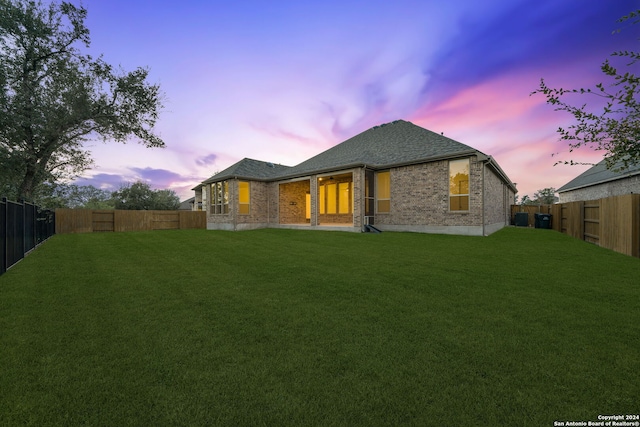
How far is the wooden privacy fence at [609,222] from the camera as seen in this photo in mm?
7707

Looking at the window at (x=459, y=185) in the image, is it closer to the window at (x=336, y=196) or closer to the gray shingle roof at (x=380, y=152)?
the gray shingle roof at (x=380, y=152)

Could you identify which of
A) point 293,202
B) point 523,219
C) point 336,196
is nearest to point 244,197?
point 293,202

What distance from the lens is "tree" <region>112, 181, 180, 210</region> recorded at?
35.1 metres

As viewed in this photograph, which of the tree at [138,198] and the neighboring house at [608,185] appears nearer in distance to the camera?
the neighboring house at [608,185]

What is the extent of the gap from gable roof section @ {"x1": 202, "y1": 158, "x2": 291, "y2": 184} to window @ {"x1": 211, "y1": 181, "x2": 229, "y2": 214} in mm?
462

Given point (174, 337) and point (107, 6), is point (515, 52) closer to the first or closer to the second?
point (174, 337)

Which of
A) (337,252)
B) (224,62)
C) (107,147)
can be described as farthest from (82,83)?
(337,252)

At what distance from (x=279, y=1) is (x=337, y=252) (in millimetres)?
10627

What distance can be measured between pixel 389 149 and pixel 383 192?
3156 mm

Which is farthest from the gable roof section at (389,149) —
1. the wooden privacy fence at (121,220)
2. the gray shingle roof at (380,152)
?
the wooden privacy fence at (121,220)

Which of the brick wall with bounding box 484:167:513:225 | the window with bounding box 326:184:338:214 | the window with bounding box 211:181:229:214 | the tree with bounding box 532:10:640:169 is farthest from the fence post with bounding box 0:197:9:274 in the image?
the brick wall with bounding box 484:167:513:225

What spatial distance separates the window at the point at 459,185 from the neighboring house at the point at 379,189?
0.14 feet

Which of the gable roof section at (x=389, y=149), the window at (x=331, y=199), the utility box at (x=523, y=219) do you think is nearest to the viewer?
the gable roof section at (x=389, y=149)

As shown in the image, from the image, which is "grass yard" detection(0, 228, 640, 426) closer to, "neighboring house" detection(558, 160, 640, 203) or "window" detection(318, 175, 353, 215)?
"window" detection(318, 175, 353, 215)
